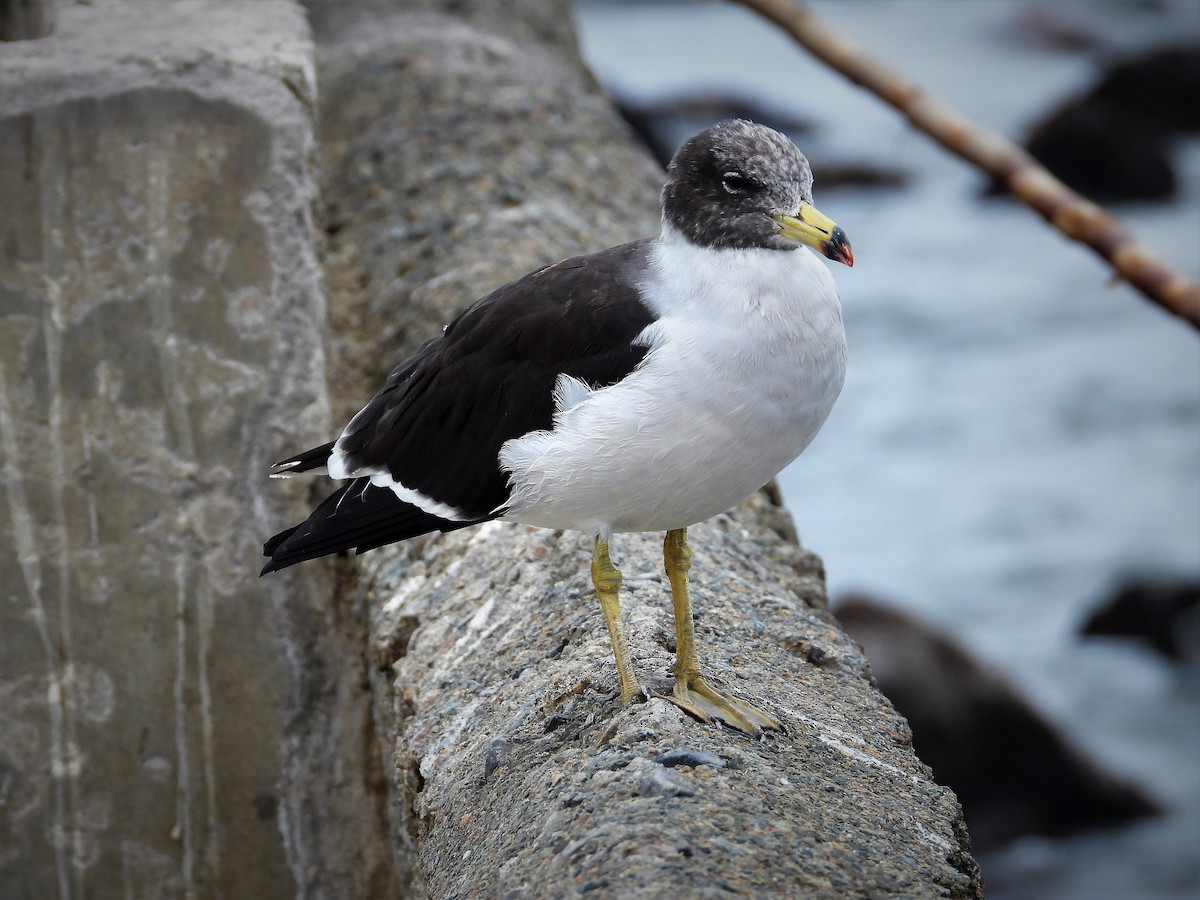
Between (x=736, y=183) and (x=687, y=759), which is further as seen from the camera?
(x=736, y=183)

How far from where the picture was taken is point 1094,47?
18109 millimetres

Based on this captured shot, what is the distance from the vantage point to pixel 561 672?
113 inches

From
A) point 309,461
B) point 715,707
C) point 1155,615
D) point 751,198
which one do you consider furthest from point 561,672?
point 1155,615

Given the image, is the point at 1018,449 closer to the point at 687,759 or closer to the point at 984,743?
the point at 984,743

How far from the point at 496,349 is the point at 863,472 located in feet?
25.5

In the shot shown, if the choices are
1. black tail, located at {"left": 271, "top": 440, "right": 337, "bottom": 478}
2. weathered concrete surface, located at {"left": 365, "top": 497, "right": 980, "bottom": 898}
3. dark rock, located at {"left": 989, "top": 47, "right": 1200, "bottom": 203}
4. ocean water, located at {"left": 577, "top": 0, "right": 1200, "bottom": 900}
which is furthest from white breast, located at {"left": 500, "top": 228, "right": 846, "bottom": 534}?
dark rock, located at {"left": 989, "top": 47, "right": 1200, "bottom": 203}

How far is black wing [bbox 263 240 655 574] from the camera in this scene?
2568 millimetres

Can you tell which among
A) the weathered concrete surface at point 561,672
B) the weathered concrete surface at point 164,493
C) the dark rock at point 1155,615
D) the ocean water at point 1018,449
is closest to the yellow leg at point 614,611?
the weathered concrete surface at point 561,672

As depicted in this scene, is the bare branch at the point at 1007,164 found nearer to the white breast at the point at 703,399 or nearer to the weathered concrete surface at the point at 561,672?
the weathered concrete surface at the point at 561,672

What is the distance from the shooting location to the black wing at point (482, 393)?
2568mm

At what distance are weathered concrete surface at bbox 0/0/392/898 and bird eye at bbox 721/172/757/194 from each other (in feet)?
4.63

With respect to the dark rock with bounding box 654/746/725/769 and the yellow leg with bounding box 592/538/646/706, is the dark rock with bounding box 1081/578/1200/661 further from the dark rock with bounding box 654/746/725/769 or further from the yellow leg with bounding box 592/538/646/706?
the dark rock with bounding box 654/746/725/769

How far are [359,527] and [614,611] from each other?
550mm

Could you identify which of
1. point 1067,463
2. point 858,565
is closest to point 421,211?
point 858,565
